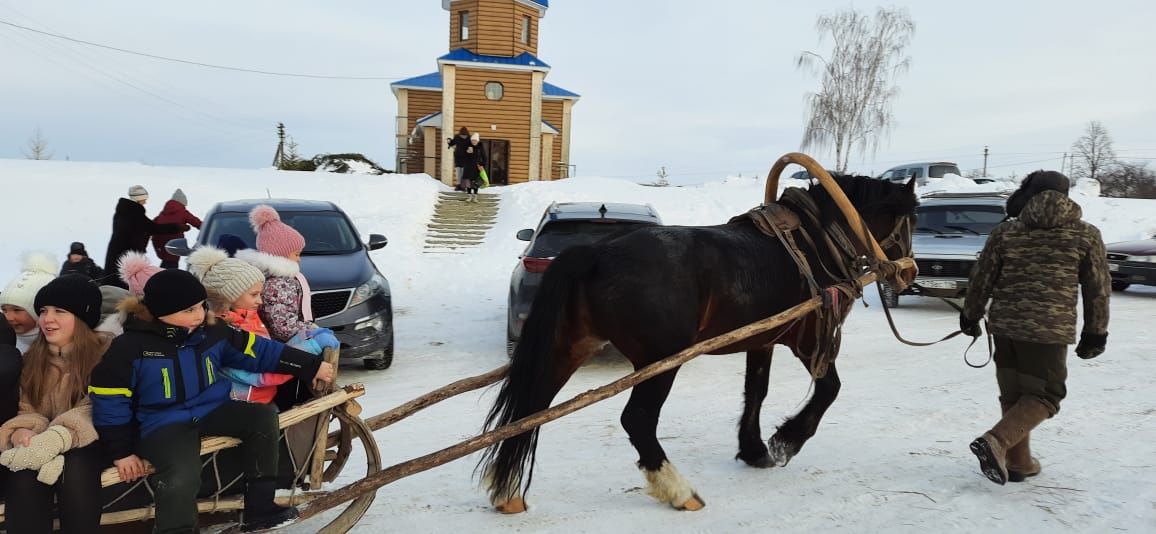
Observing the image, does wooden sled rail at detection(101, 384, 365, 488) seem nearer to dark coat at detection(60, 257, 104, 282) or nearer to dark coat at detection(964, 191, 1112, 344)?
dark coat at detection(964, 191, 1112, 344)

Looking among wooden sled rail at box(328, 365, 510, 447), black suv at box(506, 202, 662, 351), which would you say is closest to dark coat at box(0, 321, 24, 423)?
wooden sled rail at box(328, 365, 510, 447)

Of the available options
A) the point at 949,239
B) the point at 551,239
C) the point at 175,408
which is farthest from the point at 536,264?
the point at 949,239

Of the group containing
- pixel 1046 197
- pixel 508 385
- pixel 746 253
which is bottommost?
pixel 508 385

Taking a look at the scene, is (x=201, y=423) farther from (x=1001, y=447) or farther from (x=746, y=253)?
(x=1001, y=447)

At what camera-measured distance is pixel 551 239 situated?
24.1ft

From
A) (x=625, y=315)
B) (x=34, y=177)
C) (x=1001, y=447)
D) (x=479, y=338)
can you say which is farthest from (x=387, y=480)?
(x=34, y=177)

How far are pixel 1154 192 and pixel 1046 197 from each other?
144 ft

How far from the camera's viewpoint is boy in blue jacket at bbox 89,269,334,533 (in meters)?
2.73

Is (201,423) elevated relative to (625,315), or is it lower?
lower

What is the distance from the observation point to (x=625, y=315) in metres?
3.77

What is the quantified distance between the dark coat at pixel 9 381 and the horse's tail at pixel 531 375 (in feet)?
6.62

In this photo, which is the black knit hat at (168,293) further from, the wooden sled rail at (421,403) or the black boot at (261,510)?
the wooden sled rail at (421,403)

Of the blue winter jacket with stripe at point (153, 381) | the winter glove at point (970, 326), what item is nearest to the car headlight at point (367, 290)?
the blue winter jacket with stripe at point (153, 381)

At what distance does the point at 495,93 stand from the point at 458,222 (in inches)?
458
